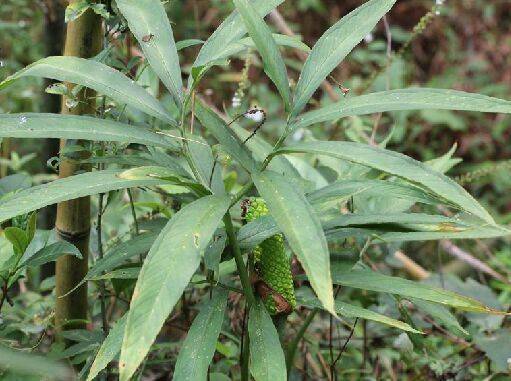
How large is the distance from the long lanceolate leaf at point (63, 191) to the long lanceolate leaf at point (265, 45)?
19 cm

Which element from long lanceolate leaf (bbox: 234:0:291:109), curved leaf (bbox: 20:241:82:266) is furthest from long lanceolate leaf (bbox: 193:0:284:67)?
curved leaf (bbox: 20:241:82:266)

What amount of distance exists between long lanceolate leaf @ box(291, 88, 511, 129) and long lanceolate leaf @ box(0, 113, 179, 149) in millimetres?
202

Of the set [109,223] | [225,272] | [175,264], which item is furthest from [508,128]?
[175,264]

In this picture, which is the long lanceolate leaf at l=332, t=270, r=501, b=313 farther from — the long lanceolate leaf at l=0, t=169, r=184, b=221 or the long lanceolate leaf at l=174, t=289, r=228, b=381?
Result: the long lanceolate leaf at l=0, t=169, r=184, b=221

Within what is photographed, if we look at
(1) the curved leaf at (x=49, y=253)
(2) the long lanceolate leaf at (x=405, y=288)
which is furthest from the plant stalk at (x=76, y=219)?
(2) the long lanceolate leaf at (x=405, y=288)

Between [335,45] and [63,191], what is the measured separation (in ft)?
1.37

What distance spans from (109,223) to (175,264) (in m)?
0.95

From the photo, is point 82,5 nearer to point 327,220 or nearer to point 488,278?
point 327,220

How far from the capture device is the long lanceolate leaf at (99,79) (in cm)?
95

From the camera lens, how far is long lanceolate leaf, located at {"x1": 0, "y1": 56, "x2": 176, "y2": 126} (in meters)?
0.95

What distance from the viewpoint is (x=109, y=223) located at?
1717 millimetres

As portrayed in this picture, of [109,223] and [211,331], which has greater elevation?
[109,223]

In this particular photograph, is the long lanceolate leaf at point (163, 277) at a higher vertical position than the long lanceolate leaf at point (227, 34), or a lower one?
lower

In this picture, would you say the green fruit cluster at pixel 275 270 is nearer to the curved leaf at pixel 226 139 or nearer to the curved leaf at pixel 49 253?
the curved leaf at pixel 226 139
